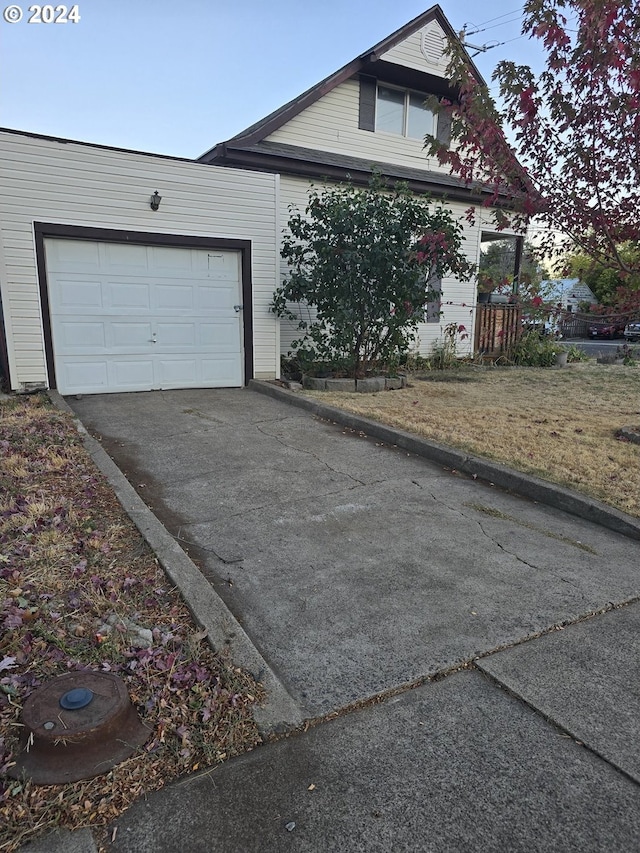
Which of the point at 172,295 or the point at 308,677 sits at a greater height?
the point at 172,295

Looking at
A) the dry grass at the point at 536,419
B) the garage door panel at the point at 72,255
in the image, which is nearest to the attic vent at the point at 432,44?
the dry grass at the point at 536,419

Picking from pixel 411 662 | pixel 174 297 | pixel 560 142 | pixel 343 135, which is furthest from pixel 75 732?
pixel 343 135

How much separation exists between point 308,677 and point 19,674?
1114mm

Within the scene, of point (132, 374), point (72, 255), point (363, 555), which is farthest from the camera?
point (132, 374)

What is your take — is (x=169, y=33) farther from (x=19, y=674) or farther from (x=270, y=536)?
(x=19, y=674)

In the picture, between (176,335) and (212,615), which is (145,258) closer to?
(176,335)

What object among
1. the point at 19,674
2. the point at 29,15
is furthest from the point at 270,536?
the point at 29,15

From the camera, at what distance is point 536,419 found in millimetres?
7000

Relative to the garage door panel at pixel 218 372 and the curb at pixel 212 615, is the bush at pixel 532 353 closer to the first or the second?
the garage door panel at pixel 218 372

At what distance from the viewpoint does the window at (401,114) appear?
40.8 ft

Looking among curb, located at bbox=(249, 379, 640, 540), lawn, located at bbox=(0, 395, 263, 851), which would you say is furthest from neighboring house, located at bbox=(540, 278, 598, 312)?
lawn, located at bbox=(0, 395, 263, 851)

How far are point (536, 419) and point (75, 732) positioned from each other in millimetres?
6433

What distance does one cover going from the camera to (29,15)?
848cm

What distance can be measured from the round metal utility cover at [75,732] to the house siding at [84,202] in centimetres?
684
